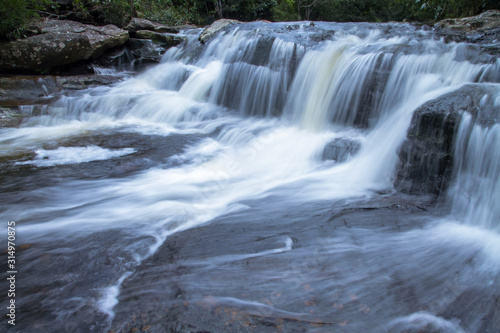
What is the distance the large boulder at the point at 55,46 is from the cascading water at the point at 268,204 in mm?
2040

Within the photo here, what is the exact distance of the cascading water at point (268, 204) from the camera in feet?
7.52

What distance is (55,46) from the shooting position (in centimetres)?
902

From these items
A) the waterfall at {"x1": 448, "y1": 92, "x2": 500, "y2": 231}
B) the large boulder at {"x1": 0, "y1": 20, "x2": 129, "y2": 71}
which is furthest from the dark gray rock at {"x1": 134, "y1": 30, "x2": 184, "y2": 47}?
the waterfall at {"x1": 448, "y1": 92, "x2": 500, "y2": 231}

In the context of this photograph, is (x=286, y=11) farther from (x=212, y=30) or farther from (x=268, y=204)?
(x=268, y=204)

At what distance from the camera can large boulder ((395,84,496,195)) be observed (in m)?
3.67

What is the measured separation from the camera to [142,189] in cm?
448

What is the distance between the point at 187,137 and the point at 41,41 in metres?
5.83

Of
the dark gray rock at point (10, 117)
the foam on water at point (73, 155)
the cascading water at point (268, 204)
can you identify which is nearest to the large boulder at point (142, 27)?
the cascading water at point (268, 204)

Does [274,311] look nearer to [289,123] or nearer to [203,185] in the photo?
[203,185]

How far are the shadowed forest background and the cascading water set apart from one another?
9.89ft

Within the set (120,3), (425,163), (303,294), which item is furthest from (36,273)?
(120,3)

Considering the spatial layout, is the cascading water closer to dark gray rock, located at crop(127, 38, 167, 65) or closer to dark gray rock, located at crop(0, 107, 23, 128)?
dark gray rock, located at crop(0, 107, 23, 128)

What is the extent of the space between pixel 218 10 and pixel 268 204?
51.4ft

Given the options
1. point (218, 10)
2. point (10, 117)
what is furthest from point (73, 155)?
point (218, 10)
